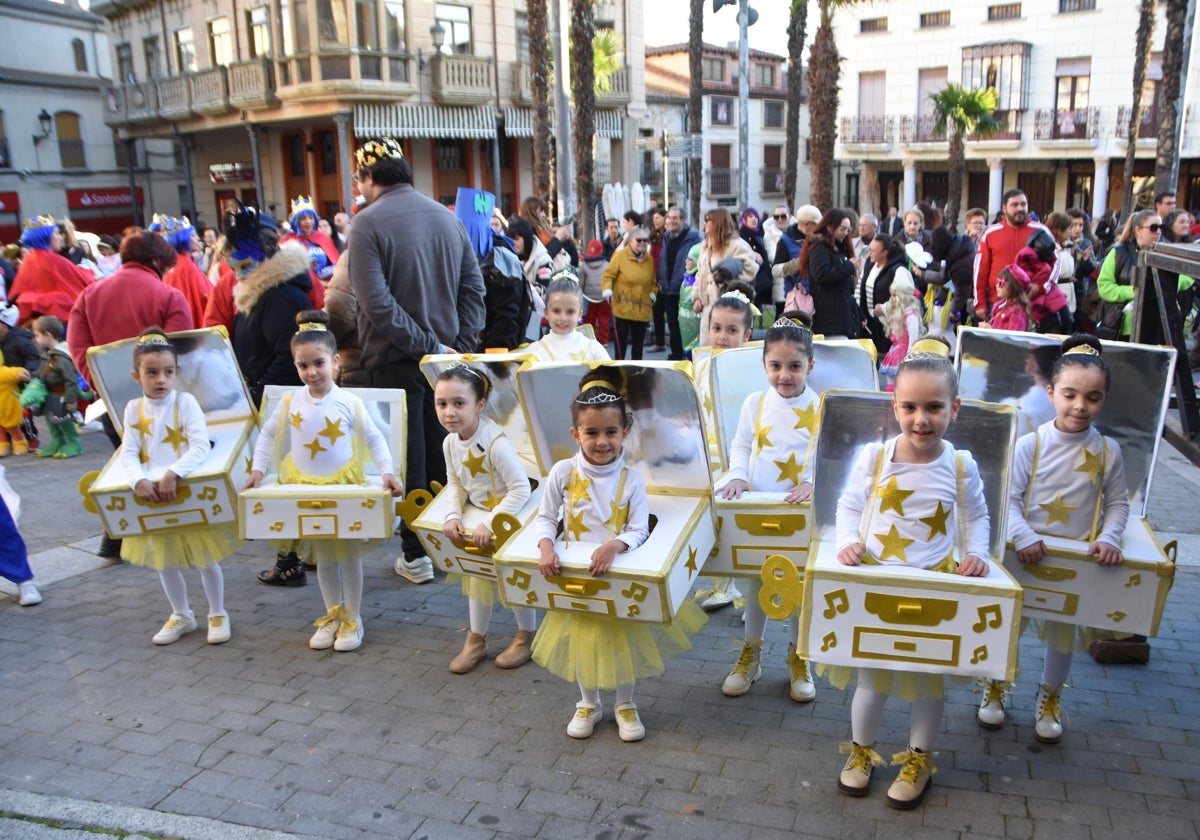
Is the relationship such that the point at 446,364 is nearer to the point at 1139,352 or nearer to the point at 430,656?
Result: the point at 430,656

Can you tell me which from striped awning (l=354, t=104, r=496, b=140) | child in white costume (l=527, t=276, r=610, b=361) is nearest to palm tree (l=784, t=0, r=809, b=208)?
striped awning (l=354, t=104, r=496, b=140)

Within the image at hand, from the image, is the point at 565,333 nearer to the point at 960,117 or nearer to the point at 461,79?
the point at 461,79

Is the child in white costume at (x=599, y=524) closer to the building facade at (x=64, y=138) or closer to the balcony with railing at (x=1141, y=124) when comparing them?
the building facade at (x=64, y=138)

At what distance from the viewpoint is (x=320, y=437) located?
4461 millimetres

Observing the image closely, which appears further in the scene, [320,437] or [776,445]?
[320,437]

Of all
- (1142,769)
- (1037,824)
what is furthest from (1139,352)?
(1037,824)

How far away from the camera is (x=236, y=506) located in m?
4.55

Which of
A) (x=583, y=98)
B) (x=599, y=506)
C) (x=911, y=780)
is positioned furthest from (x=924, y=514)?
(x=583, y=98)

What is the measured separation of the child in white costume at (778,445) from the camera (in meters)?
3.96

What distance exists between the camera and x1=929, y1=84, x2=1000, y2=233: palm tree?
3005cm

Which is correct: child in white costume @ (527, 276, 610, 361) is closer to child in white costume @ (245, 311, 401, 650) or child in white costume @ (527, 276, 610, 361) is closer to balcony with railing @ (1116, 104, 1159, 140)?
child in white costume @ (245, 311, 401, 650)

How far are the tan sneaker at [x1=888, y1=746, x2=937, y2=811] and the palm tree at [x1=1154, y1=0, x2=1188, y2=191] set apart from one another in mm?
16560

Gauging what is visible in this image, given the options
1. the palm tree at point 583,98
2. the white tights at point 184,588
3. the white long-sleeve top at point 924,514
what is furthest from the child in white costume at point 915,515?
the palm tree at point 583,98

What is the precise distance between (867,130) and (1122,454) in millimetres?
35767
